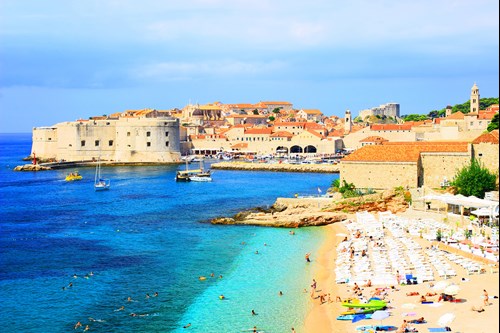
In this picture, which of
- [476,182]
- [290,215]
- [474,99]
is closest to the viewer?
[476,182]

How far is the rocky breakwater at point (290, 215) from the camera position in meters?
26.2

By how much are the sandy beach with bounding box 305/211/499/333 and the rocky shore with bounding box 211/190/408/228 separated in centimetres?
852

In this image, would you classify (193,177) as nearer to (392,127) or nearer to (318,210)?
(318,210)

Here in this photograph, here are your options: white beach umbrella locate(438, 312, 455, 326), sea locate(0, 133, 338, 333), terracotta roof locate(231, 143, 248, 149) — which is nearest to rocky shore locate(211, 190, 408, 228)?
sea locate(0, 133, 338, 333)

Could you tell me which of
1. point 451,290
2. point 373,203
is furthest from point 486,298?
point 373,203

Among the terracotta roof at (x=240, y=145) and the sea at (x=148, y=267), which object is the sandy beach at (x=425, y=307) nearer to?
the sea at (x=148, y=267)

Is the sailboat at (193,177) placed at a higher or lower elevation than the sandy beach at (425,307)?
higher

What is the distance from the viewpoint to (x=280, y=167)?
58156mm

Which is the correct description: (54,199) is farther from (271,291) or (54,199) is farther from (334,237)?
(271,291)

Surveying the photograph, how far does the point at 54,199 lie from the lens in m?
37.8

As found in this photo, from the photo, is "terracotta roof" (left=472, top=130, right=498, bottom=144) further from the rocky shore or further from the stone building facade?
the stone building facade

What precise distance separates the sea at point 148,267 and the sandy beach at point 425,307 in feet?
1.67

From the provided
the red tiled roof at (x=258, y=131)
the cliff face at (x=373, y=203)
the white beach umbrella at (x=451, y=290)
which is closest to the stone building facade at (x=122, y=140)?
the red tiled roof at (x=258, y=131)

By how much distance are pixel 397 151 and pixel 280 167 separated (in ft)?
94.7
